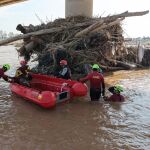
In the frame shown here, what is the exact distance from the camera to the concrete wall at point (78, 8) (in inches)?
877

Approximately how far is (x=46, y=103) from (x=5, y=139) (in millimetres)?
2642

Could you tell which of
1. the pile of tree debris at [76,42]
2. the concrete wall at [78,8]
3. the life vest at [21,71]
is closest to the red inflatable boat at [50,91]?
the life vest at [21,71]

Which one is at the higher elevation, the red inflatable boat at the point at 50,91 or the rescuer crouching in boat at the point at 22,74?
the rescuer crouching in boat at the point at 22,74

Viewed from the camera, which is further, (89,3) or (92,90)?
(89,3)

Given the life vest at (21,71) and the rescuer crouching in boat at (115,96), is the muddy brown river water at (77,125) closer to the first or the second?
the rescuer crouching in boat at (115,96)

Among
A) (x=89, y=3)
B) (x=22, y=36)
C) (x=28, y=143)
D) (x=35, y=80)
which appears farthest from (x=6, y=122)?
(x=89, y=3)

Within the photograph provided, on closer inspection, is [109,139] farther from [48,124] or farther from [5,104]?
[5,104]

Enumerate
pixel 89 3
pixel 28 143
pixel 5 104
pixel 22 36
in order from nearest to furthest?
1. pixel 28 143
2. pixel 5 104
3. pixel 22 36
4. pixel 89 3

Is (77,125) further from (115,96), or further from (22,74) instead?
(22,74)

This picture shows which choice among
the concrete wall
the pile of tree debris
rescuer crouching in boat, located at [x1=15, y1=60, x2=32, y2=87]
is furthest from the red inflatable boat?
the concrete wall

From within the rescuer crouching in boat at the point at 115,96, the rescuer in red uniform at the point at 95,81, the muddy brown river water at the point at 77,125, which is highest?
the rescuer in red uniform at the point at 95,81

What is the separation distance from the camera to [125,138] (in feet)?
28.5

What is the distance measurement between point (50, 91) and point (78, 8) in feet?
37.7

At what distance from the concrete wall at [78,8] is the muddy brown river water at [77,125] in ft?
32.3
